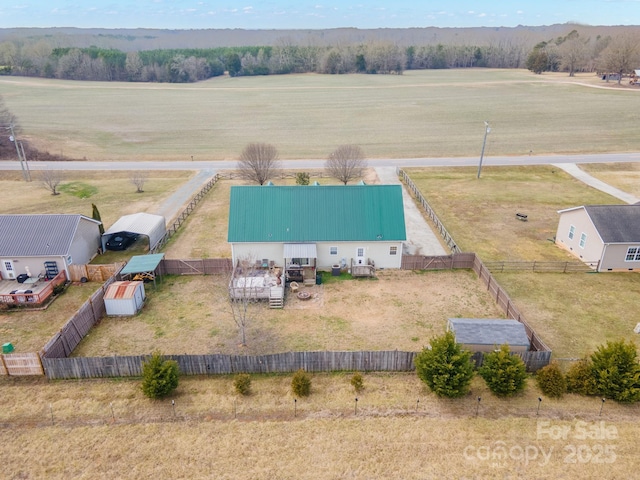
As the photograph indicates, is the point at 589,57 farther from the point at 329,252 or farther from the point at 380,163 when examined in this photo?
the point at 329,252

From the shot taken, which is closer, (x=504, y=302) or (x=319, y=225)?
(x=504, y=302)

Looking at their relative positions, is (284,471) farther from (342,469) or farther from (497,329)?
(497,329)

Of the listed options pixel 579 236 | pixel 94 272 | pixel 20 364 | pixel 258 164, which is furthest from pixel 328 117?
pixel 20 364

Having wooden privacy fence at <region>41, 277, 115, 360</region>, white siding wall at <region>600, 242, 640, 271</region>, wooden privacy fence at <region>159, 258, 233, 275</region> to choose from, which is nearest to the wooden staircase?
wooden privacy fence at <region>159, 258, 233, 275</region>

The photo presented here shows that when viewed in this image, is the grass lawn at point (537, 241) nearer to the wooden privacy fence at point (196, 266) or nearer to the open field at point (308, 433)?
the open field at point (308, 433)

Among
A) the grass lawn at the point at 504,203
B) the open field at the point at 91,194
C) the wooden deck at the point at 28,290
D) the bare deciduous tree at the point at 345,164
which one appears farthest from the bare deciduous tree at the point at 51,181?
the grass lawn at the point at 504,203
